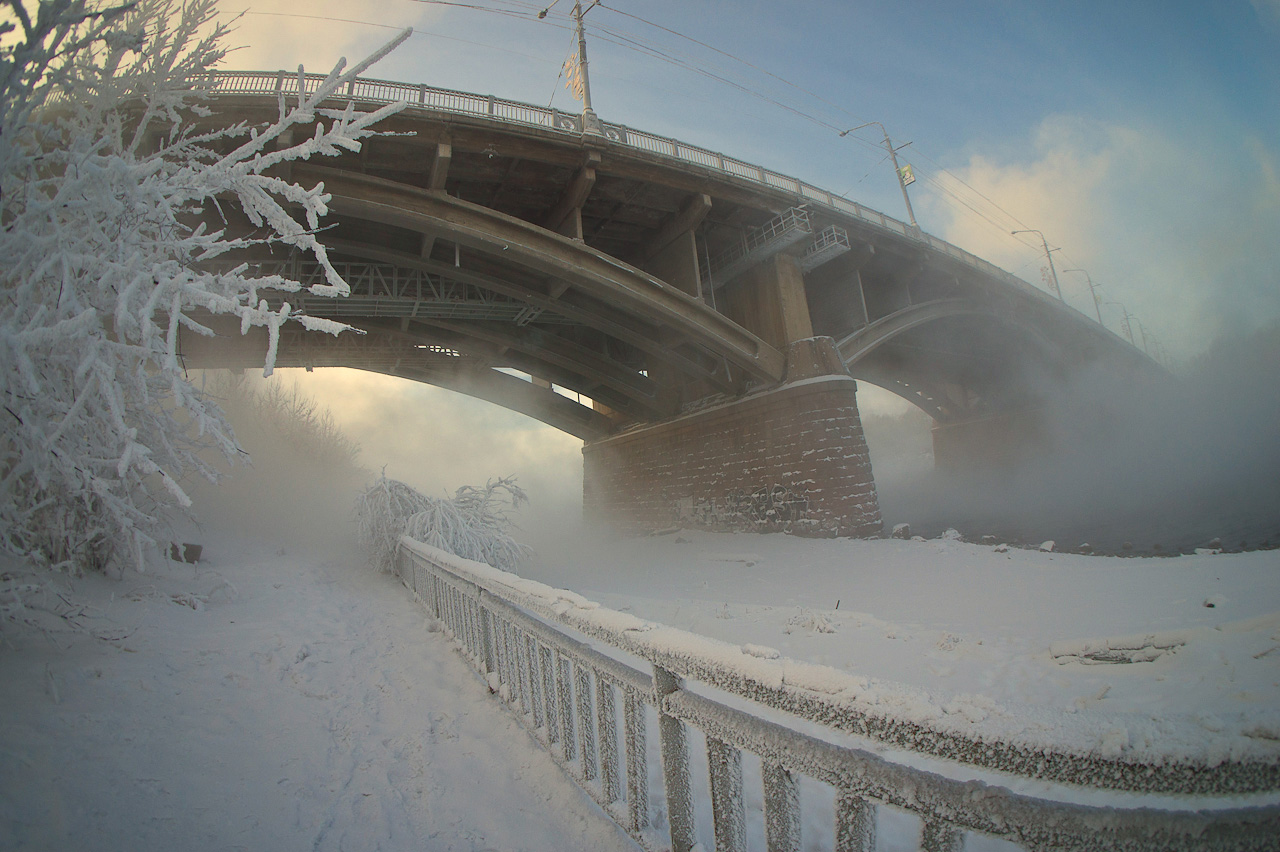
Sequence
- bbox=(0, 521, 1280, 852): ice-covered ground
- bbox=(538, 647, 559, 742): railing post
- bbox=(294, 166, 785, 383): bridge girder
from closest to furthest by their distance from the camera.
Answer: bbox=(0, 521, 1280, 852): ice-covered ground
bbox=(538, 647, 559, 742): railing post
bbox=(294, 166, 785, 383): bridge girder

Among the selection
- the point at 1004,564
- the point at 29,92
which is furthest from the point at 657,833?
the point at 1004,564

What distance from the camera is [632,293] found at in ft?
37.7

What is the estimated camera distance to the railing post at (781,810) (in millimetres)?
1341

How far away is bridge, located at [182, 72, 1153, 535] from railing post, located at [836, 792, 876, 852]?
1080cm

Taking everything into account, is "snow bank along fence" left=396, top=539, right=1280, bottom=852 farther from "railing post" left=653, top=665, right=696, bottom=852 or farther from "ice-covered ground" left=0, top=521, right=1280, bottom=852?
"ice-covered ground" left=0, top=521, right=1280, bottom=852

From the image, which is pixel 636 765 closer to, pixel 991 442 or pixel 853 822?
Result: pixel 853 822

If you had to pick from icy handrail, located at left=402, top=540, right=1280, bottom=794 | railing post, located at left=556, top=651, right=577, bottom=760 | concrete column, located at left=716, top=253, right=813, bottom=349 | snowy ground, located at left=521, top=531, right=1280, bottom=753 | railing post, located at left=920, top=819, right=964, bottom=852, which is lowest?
snowy ground, located at left=521, top=531, right=1280, bottom=753

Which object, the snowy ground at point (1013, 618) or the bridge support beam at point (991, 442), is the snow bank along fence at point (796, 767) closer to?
the snowy ground at point (1013, 618)

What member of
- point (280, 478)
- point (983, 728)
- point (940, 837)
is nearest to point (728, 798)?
point (940, 837)

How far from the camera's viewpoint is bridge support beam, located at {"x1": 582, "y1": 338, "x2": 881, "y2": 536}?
1216 centimetres

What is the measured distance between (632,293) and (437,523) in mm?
6321

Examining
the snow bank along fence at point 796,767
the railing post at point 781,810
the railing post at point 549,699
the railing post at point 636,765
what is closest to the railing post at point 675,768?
the snow bank along fence at point 796,767

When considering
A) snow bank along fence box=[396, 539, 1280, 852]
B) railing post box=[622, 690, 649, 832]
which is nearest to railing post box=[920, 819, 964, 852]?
snow bank along fence box=[396, 539, 1280, 852]

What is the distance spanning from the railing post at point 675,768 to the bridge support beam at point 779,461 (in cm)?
1119
